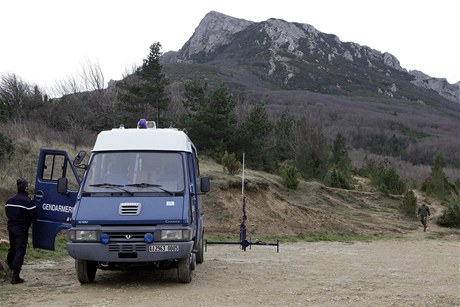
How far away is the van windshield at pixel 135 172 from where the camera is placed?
10266mm

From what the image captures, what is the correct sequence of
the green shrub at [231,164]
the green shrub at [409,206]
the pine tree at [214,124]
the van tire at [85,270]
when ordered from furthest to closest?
the pine tree at [214,124]
the green shrub at [409,206]
the green shrub at [231,164]
the van tire at [85,270]

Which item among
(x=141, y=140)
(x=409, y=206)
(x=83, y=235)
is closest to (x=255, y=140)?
(x=409, y=206)

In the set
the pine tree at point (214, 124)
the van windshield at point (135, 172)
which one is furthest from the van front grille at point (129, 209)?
the pine tree at point (214, 124)

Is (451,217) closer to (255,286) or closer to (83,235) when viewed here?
(255,286)

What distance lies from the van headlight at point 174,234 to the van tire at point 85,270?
5.40 feet

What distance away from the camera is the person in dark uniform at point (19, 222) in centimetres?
1044

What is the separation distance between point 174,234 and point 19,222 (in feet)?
10.4

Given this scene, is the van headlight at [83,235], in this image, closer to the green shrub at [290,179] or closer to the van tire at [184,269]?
the van tire at [184,269]

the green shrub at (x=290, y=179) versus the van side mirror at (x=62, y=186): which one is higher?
the van side mirror at (x=62, y=186)

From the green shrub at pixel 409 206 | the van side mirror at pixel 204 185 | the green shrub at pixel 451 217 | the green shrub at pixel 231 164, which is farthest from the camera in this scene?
the green shrub at pixel 409 206

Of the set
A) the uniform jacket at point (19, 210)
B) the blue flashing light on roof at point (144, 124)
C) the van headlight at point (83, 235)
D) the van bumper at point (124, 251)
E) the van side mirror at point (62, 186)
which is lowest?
the van bumper at point (124, 251)

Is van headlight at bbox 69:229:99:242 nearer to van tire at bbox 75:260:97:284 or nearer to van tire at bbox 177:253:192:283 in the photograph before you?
van tire at bbox 75:260:97:284

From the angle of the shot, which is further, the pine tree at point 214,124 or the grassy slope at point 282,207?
the pine tree at point 214,124

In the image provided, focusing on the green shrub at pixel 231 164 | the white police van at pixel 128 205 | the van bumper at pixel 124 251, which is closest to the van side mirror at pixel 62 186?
the white police van at pixel 128 205
